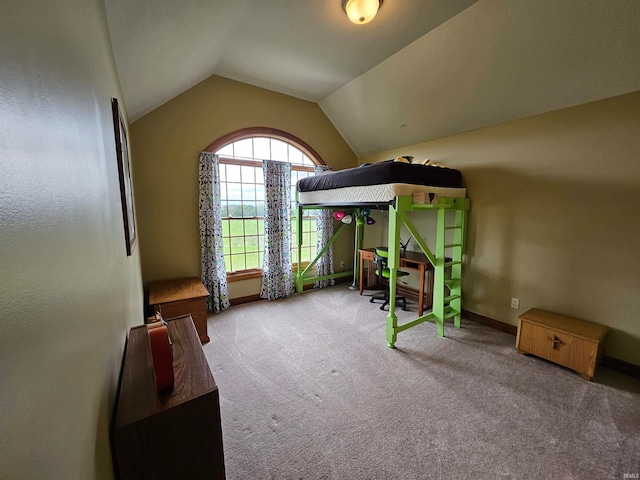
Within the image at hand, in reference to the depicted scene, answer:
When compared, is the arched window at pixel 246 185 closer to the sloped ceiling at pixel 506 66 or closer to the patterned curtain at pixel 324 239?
the patterned curtain at pixel 324 239

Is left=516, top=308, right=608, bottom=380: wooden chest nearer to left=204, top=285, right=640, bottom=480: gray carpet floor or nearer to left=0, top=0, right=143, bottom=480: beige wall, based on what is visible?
left=204, top=285, right=640, bottom=480: gray carpet floor

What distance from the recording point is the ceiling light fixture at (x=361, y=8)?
1.91 m

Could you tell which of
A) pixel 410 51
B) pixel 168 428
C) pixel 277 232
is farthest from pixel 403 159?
pixel 168 428

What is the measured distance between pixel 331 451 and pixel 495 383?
4.79 feet

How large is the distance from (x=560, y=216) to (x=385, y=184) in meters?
1.73

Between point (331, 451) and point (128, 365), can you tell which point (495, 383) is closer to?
point (331, 451)

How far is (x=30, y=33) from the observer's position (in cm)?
45

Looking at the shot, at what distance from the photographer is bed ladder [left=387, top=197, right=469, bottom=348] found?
2.48 metres

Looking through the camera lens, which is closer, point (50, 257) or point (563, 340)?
point (50, 257)

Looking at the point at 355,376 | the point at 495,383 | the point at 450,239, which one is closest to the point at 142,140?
the point at 355,376

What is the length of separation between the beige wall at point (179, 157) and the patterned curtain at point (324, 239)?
4.67 ft

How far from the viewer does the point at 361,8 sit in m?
1.94

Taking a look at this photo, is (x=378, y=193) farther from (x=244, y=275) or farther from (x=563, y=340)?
(x=244, y=275)

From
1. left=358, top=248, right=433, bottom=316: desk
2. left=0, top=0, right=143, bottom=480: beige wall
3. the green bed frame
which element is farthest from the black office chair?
left=0, top=0, right=143, bottom=480: beige wall
